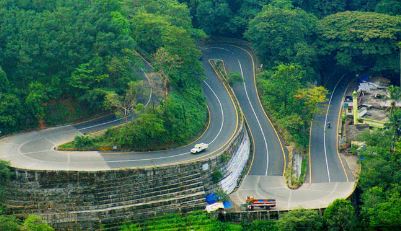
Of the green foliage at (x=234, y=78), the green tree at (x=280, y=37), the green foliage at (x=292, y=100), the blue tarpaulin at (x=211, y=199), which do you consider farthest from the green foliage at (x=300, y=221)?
the green tree at (x=280, y=37)

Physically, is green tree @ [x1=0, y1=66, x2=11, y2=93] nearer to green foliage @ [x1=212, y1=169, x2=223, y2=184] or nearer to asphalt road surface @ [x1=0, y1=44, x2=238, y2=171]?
asphalt road surface @ [x1=0, y1=44, x2=238, y2=171]

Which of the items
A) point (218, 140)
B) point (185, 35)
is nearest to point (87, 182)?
point (218, 140)

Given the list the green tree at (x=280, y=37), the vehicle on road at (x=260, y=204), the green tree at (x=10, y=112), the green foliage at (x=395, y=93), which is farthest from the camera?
the green tree at (x=280, y=37)

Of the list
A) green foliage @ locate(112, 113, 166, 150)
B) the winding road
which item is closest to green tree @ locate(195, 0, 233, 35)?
the winding road

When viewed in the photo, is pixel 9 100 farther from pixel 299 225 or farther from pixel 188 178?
pixel 299 225

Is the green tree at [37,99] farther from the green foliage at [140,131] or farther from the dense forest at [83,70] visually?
the green foliage at [140,131]
